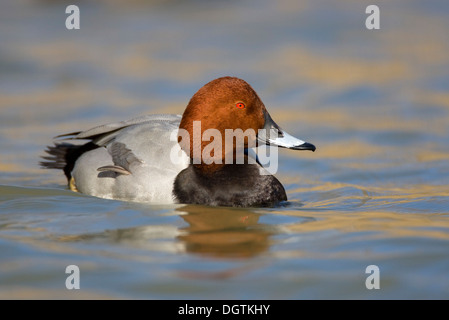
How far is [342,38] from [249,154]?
18.0 feet

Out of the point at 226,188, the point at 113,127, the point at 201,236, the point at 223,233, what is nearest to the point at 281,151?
the point at 113,127

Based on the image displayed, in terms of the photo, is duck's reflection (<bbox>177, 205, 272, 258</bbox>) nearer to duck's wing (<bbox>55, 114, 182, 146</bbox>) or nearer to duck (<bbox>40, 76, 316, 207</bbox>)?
duck (<bbox>40, 76, 316, 207</bbox>)

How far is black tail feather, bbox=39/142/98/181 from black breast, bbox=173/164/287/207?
1.19m

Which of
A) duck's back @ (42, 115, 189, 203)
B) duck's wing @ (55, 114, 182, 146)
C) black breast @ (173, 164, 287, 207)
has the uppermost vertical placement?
duck's wing @ (55, 114, 182, 146)

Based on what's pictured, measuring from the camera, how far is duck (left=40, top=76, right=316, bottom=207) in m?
5.87

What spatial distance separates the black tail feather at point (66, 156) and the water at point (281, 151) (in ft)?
0.65

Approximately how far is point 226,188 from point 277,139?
0.58 metres

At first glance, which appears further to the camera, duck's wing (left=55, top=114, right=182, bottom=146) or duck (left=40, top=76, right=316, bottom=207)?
duck's wing (left=55, top=114, right=182, bottom=146)

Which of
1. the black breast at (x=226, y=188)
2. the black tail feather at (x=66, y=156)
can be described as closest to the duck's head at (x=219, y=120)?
the black breast at (x=226, y=188)

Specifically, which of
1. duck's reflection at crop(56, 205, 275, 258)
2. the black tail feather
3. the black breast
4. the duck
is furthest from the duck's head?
the black tail feather

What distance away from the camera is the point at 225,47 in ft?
37.2

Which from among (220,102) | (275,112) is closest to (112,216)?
(220,102)

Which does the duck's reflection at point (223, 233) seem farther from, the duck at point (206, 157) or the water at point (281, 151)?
the duck at point (206, 157)

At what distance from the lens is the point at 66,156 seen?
697 cm
